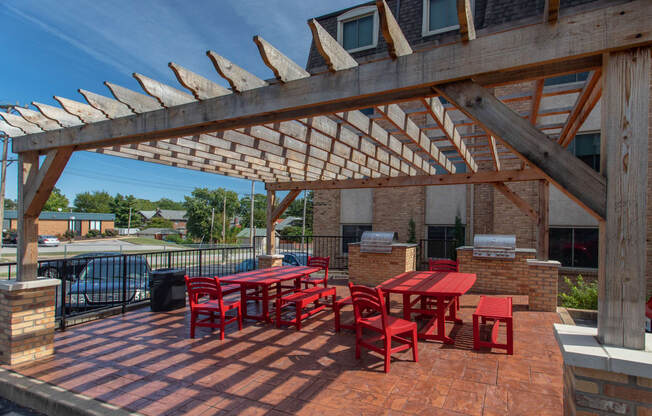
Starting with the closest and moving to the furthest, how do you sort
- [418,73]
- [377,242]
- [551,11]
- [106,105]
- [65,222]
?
1. [551,11]
2. [418,73]
3. [106,105]
4. [377,242]
5. [65,222]

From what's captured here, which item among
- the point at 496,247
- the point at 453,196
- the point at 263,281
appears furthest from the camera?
the point at 453,196

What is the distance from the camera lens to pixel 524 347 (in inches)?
188

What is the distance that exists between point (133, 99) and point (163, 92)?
0.49 metres

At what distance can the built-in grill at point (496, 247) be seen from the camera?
325 inches

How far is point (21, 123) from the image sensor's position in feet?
15.3

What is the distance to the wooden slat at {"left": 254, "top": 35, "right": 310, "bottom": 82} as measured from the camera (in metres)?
2.67

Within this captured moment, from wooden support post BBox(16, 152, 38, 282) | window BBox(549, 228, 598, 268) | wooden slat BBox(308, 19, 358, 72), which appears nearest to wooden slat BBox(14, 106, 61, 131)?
wooden support post BBox(16, 152, 38, 282)

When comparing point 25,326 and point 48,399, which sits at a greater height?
point 25,326

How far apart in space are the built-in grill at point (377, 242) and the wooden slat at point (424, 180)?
5.01ft

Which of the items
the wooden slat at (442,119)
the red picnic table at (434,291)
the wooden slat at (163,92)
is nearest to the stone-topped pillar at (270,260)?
the red picnic table at (434,291)

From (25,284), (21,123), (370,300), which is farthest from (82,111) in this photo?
(370,300)

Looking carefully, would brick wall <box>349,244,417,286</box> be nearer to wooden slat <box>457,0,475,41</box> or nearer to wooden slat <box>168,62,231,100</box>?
wooden slat <box>168,62,231,100</box>

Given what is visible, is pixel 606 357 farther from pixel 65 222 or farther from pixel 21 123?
pixel 65 222

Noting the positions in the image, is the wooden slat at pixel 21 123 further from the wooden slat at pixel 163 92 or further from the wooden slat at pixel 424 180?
the wooden slat at pixel 424 180
